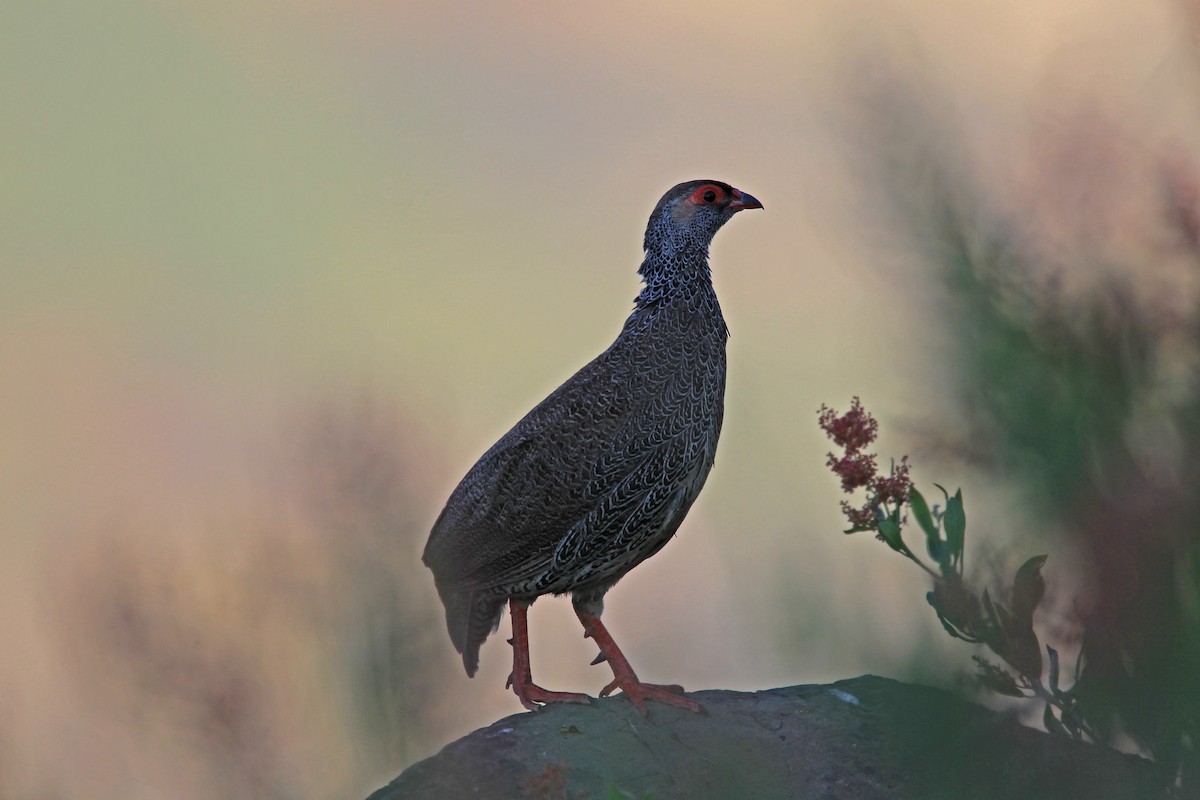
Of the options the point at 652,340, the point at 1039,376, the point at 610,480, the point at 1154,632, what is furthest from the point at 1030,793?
the point at 652,340

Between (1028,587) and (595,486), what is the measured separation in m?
3.61

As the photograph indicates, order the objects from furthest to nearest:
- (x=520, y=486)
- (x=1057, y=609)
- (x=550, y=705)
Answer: (x=520, y=486)
(x=550, y=705)
(x=1057, y=609)

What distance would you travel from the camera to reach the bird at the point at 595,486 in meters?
6.04

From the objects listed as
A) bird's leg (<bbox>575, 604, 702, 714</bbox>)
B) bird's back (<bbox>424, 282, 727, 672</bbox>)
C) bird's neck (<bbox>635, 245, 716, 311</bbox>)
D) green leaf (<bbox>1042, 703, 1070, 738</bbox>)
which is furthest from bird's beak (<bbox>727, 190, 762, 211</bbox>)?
green leaf (<bbox>1042, 703, 1070, 738</bbox>)

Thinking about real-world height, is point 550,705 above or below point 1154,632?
below

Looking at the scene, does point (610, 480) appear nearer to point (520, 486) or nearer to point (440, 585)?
point (520, 486)

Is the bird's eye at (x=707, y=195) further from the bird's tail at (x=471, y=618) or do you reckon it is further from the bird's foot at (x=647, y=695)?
the bird's foot at (x=647, y=695)

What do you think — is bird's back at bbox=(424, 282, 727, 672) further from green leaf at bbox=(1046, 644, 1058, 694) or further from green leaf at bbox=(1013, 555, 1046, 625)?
green leaf at bbox=(1013, 555, 1046, 625)

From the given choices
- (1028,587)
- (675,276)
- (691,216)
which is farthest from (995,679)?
(691,216)

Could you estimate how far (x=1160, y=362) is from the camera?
2.63 meters

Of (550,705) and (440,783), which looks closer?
(440,783)

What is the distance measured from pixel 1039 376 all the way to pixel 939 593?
49cm

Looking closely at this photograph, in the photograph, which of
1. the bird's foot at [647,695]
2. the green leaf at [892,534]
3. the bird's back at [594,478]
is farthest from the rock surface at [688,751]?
the bird's back at [594,478]

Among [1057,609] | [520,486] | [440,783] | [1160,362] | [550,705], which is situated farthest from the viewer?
[520,486]
